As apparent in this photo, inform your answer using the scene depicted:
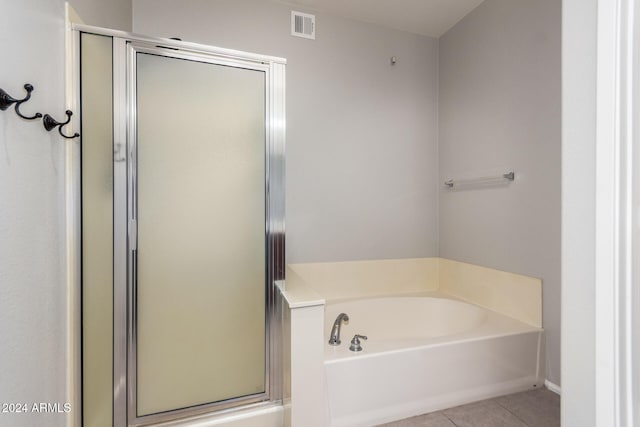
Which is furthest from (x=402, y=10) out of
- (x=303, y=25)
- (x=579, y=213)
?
(x=579, y=213)

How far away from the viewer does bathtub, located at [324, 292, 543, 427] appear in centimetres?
149

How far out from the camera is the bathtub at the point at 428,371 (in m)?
1.49

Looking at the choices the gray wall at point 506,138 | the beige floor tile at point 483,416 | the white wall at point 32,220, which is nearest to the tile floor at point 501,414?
the beige floor tile at point 483,416

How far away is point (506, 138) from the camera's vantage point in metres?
2.08

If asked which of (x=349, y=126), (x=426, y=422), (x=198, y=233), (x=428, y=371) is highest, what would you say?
(x=349, y=126)

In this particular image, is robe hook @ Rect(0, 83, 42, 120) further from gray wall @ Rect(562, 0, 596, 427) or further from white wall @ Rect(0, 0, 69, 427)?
gray wall @ Rect(562, 0, 596, 427)

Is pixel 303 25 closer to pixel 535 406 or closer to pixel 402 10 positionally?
pixel 402 10

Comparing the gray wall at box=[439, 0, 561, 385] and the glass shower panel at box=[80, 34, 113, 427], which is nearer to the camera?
the glass shower panel at box=[80, 34, 113, 427]

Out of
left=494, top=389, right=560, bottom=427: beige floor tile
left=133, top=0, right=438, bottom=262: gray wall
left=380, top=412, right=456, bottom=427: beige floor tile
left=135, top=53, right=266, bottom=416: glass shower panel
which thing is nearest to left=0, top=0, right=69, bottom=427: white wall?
left=135, top=53, right=266, bottom=416: glass shower panel

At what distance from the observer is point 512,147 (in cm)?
204

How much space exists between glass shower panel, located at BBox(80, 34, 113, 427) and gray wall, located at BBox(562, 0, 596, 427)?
5.14 feet

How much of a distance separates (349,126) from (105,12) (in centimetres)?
167

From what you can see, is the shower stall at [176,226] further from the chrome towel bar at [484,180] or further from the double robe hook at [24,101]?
the chrome towel bar at [484,180]

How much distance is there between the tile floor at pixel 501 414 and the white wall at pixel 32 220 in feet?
4.91
